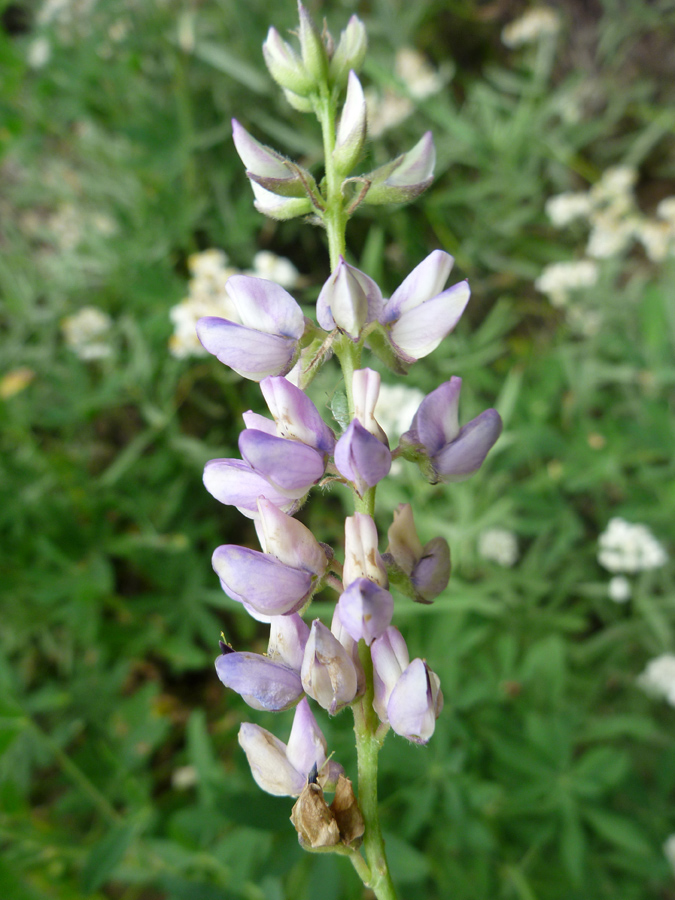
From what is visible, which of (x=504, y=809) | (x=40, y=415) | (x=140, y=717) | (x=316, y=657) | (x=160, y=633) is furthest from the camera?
(x=40, y=415)

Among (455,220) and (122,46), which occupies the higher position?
(122,46)

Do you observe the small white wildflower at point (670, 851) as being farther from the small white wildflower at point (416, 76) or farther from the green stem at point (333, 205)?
the small white wildflower at point (416, 76)

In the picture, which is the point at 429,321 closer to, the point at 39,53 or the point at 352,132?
the point at 352,132

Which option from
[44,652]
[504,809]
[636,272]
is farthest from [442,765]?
[636,272]

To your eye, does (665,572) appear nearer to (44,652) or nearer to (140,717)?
(140,717)

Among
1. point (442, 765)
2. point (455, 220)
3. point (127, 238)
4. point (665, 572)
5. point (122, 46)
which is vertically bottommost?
point (665, 572)

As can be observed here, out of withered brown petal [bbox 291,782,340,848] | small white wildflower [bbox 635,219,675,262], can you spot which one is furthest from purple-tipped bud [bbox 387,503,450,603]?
small white wildflower [bbox 635,219,675,262]
